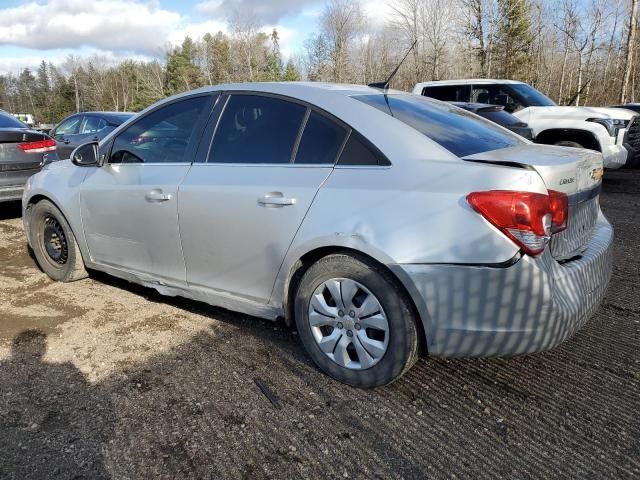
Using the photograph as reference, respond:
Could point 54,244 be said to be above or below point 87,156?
below

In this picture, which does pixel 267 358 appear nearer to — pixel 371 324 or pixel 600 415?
pixel 371 324

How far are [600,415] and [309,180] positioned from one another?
187 cm

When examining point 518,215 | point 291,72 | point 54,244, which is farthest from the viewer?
point 291,72

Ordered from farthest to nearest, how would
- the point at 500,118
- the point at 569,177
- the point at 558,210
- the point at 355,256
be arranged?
the point at 500,118
the point at 355,256
the point at 569,177
the point at 558,210

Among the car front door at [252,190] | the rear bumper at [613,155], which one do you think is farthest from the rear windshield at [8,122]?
the rear bumper at [613,155]

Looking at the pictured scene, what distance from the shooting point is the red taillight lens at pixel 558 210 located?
7.48 ft

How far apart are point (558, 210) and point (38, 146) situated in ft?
22.2

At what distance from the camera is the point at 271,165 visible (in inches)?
114

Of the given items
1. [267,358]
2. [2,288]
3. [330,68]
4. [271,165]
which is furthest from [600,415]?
[330,68]

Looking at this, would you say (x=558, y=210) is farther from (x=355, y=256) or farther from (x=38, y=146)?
(x=38, y=146)

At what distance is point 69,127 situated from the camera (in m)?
Result: 11.1

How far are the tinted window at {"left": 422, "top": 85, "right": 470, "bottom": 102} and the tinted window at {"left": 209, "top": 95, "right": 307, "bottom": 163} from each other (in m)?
7.84

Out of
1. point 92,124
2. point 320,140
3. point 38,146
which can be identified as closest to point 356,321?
point 320,140

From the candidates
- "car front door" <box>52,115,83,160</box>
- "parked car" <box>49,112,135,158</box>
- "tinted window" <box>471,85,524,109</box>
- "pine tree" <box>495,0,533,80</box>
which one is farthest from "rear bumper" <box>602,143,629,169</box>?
"pine tree" <box>495,0,533,80</box>
